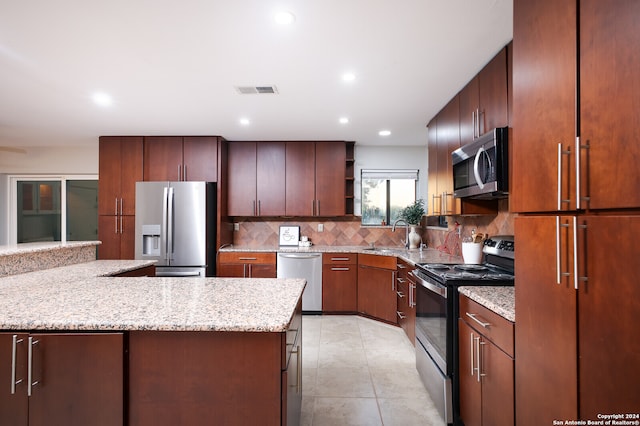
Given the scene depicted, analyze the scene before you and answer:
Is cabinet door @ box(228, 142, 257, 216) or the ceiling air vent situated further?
cabinet door @ box(228, 142, 257, 216)

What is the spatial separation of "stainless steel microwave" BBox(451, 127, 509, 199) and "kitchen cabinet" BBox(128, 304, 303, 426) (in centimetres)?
161

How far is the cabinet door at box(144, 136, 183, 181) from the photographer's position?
4215mm

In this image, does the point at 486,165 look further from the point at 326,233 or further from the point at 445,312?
the point at 326,233

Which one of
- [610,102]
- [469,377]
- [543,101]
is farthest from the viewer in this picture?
[469,377]

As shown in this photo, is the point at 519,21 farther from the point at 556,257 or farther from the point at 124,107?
the point at 124,107

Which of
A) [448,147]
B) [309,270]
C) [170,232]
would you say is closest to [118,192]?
[170,232]

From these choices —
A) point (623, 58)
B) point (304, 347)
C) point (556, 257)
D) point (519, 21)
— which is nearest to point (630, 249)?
point (556, 257)

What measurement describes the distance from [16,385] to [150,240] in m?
3.04

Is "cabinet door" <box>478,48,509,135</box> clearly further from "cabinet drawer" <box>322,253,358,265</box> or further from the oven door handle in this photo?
"cabinet drawer" <box>322,253,358,265</box>

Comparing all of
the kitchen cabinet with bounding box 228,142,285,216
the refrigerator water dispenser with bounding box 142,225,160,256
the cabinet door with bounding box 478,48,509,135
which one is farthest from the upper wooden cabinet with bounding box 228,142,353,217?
the cabinet door with bounding box 478,48,509,135

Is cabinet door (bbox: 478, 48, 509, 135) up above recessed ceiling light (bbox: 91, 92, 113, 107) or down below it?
below

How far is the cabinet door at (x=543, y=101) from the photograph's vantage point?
1.03 metres

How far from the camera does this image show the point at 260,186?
448 centimetres

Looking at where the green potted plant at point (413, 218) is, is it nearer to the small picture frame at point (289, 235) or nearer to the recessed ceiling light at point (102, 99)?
the small picture frame at point (289, 235)
